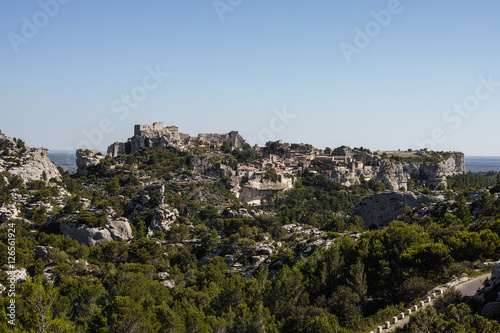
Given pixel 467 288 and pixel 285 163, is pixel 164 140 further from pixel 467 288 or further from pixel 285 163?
pixel 467 288

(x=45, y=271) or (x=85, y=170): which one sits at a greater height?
(x=85, y=170)

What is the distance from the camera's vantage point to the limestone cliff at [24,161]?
60.0 m

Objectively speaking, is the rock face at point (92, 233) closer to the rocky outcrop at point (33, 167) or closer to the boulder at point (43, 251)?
the boulder at point (43, 251)

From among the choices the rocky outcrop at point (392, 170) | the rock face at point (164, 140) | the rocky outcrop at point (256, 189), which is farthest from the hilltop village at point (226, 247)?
the rock face at point (164, 140)

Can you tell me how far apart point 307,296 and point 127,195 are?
151 ft

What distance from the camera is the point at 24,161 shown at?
62.0 m

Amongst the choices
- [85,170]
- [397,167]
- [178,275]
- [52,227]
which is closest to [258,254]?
[178,275]

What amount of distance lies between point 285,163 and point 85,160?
142 ft

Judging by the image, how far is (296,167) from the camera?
96250 millimetres

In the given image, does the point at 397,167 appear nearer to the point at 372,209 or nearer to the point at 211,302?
the point at 372,209

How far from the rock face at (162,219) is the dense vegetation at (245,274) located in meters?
1.45

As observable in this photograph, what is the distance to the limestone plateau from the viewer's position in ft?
271

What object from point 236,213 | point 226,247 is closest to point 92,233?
point 226,247

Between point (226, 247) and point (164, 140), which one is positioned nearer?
point (226, 247)
